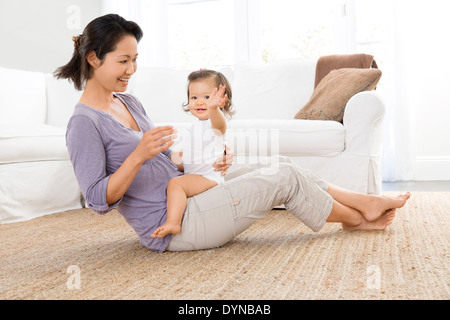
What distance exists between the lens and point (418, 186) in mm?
3693

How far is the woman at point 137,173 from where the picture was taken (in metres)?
1.42

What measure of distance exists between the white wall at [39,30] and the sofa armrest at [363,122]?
3.02m

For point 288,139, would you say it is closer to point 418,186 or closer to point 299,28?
point 418,186

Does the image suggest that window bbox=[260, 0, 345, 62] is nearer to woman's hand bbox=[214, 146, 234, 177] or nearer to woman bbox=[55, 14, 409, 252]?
woman bbox=[55, 14, 409, 252]

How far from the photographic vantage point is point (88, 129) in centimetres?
144

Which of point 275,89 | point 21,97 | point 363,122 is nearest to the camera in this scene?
point 363,122

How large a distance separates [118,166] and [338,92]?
1629 mm

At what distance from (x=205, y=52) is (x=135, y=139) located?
133 inches

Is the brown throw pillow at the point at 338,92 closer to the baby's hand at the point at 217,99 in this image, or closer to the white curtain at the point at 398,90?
the white curtain at the point at 398,90

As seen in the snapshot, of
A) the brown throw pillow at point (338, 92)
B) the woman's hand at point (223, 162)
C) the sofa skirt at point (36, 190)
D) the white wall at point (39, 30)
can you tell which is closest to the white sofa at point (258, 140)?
the sofa skirt at point (36, 190)

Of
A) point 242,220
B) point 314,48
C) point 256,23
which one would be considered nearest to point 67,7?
point 256,23

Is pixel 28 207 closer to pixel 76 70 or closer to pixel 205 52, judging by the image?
pixel 76 70

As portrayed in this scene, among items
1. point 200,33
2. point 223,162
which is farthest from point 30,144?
point 200,33

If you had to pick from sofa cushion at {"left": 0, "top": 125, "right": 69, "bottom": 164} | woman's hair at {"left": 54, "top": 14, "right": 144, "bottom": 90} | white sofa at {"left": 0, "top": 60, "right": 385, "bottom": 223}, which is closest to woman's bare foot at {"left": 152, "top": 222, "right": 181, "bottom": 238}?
woman's hair at {"left": 54, "top": 14, "right": 144, "bottom": 90}
